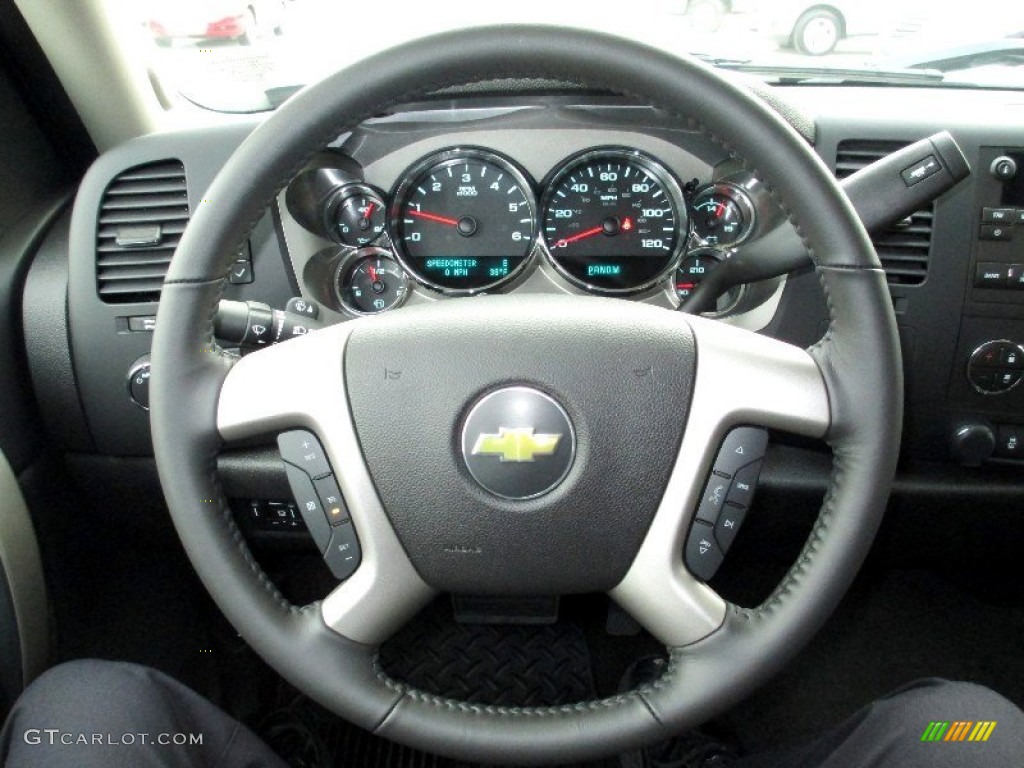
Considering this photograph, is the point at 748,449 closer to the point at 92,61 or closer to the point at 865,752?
the point at 865,752

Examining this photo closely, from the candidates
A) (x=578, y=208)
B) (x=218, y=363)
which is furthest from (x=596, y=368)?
(x=578, y=208)

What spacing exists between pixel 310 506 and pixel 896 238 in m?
0.99

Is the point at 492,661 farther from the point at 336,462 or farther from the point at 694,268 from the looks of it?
the point at 336,462

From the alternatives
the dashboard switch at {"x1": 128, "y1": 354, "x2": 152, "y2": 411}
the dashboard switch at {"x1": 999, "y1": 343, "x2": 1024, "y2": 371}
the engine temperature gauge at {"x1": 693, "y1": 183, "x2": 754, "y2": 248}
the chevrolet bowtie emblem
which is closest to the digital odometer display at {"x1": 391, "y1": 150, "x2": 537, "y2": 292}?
the engine temperature gauge at {"x1": 693, "y1": 183, "x2": 754, "y2": 248}

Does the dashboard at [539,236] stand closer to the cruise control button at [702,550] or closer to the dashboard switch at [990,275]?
the dashboard switch at [990,275]

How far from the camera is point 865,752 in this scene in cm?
99

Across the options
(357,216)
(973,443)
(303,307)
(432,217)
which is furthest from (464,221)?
(973,443)

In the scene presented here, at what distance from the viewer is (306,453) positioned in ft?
3.13

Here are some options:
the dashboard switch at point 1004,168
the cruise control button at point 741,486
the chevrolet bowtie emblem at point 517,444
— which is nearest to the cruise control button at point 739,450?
the cruise control button at point 741,486

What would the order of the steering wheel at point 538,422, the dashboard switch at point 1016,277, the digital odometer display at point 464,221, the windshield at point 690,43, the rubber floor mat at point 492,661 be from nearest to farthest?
the steering wheel at point 538,422, the dashboard switch at point 1016,277, the digital odometer display at point 464,221, the windshield at point 690,43, the rubber floor mat at point 492,661

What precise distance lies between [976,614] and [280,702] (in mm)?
1484

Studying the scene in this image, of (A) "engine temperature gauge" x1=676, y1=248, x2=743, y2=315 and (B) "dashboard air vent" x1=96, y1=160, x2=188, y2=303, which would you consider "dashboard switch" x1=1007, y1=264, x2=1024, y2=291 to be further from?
(B) "dashboard air vent" x1=96, y1=160, x2=188, y2=303

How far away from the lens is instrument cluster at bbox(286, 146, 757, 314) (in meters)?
1.48

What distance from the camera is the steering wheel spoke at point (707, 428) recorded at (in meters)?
0.91
